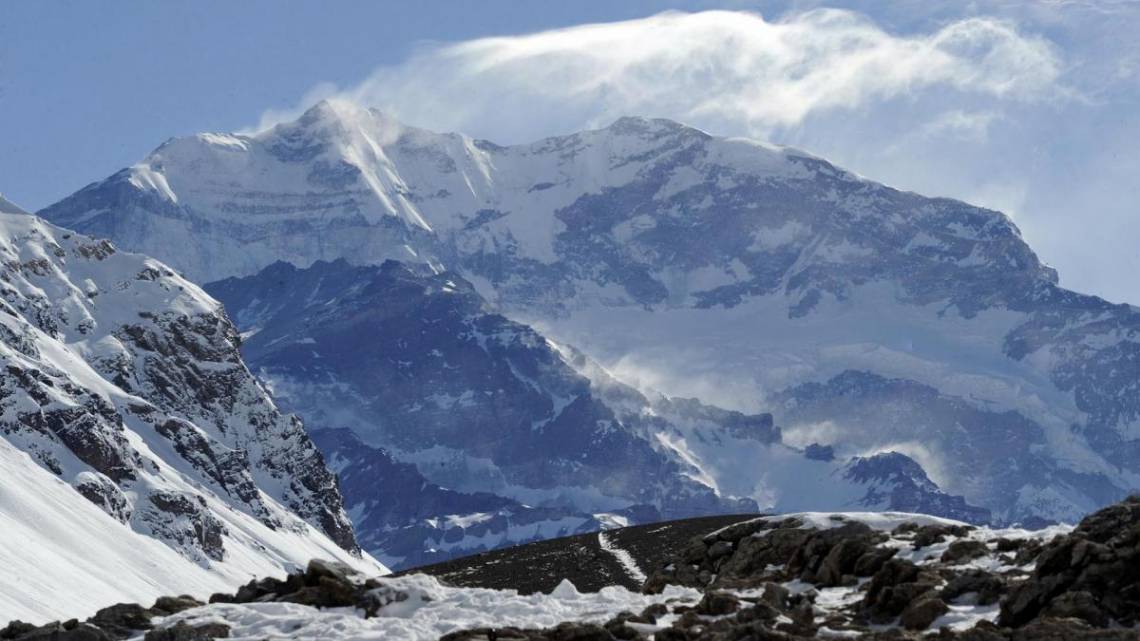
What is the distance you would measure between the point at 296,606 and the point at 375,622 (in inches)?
97.3

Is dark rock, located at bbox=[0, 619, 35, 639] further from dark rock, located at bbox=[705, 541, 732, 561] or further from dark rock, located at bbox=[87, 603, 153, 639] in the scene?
dark rock, located at bbox=[705, 541, 732, 561]

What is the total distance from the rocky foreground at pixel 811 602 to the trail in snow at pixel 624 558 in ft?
34.0

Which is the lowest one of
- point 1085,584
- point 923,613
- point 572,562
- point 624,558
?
point 923,613

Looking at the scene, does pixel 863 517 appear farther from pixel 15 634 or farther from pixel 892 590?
pixel 15 634

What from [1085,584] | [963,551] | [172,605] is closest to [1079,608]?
[1085,584]

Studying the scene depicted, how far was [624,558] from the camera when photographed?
199 feet

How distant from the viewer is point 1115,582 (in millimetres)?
33594

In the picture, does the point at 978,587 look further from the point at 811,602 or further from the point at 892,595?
the point at 811,602

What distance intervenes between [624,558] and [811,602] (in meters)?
23.7

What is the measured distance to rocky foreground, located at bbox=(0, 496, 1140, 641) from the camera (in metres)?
33.5

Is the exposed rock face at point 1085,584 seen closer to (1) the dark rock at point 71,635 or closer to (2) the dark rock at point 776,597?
(2) the dark rock at point 776,597

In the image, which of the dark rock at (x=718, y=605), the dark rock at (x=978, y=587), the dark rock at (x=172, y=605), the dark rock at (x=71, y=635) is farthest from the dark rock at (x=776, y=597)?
the dark rock at (x=71, y=635)

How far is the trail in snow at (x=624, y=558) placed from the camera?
184 ft

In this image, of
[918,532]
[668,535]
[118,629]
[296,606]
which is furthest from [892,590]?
[668,535]
